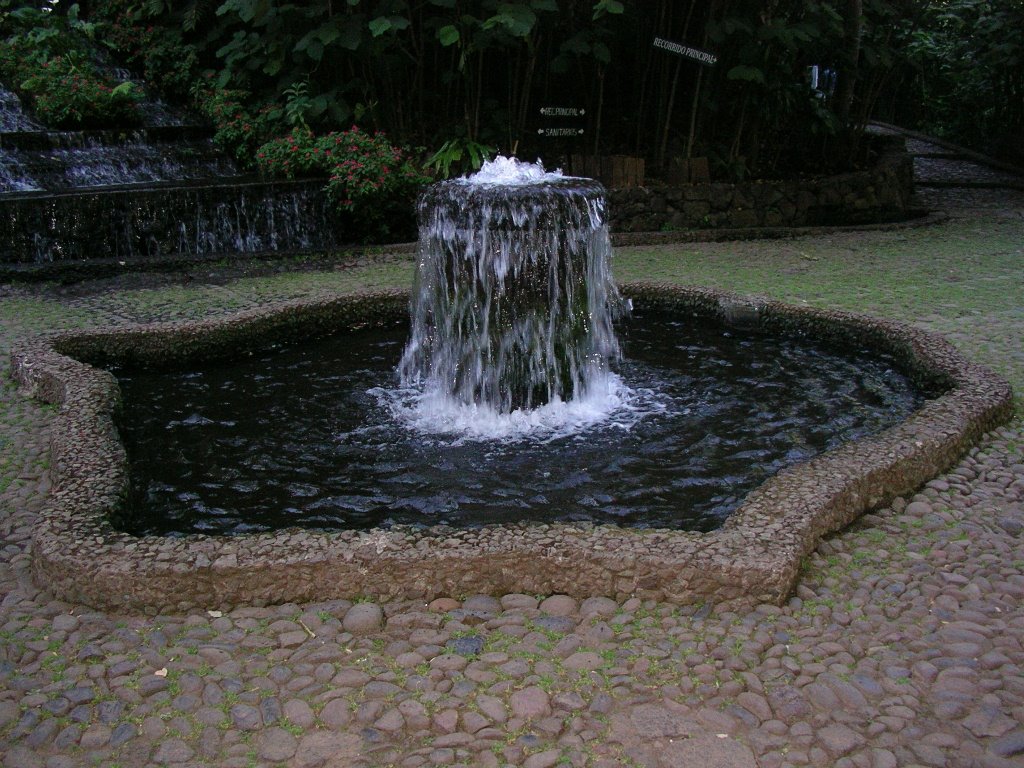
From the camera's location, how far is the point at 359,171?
9859 millimetres

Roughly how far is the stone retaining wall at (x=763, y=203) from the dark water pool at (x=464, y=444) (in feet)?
15.1

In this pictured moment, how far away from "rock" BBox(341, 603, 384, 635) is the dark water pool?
33.7 inches

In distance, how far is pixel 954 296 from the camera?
737 cm

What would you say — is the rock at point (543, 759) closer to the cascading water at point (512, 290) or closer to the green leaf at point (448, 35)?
the cascading water at point (512, 290)

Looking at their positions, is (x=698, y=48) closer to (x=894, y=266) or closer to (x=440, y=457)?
(x=894, y=266)

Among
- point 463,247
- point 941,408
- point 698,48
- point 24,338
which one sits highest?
point 698,48

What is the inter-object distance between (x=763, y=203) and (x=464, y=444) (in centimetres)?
741

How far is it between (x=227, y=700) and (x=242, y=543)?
2.43 ft

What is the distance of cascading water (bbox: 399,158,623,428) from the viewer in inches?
206

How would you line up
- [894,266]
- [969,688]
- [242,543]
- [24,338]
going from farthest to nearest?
1. [894,266]
2. [24,338]
3. [242,543]
4. [969,688]

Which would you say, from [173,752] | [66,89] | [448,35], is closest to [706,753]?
[173,752]

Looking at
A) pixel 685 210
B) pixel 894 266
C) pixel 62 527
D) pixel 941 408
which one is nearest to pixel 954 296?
pixel 894 266

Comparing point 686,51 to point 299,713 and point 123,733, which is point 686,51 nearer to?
point 299,713

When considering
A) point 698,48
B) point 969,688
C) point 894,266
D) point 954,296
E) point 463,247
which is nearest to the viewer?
point 969,688
